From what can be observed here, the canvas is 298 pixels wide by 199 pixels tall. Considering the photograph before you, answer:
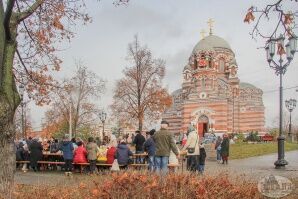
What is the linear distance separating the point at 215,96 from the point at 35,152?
4906 cm

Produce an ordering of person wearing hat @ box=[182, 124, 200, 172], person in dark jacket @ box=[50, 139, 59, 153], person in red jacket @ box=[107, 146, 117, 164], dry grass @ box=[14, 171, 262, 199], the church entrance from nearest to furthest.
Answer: dry grass @ box=[14, 171, 262, 199], person wearing hat @ box=[182, 124, 200, 172], person in red jacket @ box=[107, 146, 117, 164], person in dark jacket @ box=[50, 139, 59, 153], the church entrance

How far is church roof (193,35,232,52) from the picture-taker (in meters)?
71.8

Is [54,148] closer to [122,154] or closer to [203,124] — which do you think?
[122,154]

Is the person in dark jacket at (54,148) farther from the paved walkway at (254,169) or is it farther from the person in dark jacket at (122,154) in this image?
the paved walkway at (254,169)

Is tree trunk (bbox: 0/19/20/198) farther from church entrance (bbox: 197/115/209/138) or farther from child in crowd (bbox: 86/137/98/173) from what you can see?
church entrance (bbox: 197/115/209/138)

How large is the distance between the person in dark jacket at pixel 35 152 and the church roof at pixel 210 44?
53.4 meters

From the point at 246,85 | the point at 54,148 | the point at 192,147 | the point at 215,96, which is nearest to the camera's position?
the point at 192,147

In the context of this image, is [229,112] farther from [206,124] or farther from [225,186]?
[225,186]

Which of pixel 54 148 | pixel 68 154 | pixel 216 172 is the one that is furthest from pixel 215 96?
pixel 216 172

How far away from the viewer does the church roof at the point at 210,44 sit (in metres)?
71.8

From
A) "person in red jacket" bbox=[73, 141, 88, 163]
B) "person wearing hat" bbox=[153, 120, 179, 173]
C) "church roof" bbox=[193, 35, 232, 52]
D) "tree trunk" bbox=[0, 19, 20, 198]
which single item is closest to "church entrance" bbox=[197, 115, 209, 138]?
"church roof" bbox=[193, 35, 232, 52]

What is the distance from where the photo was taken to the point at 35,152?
798 inches

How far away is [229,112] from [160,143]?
2202 inches

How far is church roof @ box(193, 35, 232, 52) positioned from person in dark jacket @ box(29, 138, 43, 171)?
53.4 meters
